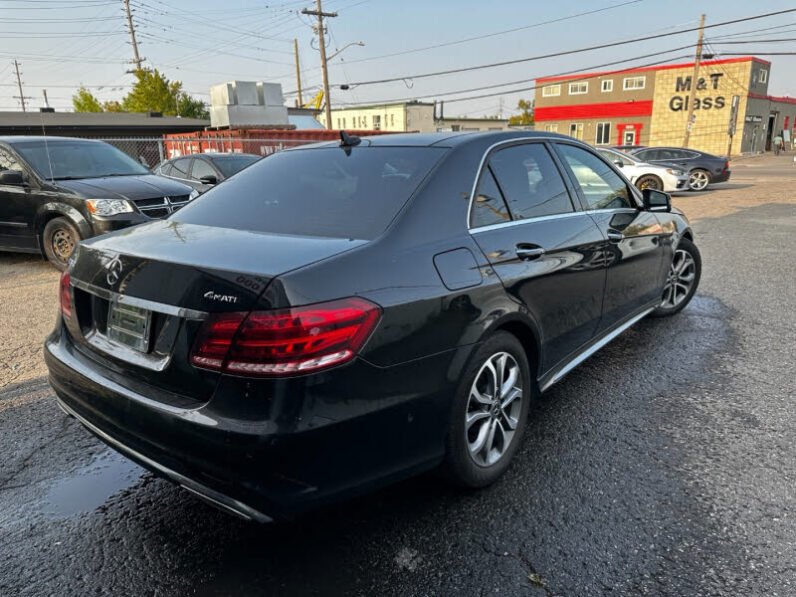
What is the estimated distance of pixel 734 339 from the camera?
177 inches

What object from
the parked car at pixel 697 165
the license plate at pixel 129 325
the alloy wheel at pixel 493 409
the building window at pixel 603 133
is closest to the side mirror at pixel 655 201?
the alloy wheel at pixel 493 409

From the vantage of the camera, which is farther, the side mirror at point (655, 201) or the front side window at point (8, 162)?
the front side window at point (8, 162)

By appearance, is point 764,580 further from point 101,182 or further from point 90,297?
point 101,182

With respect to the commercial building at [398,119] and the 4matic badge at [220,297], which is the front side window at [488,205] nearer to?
the 4matic badge at [220,297]

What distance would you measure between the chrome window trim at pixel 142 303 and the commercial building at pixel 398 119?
168 ft

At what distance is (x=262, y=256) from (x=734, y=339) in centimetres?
411

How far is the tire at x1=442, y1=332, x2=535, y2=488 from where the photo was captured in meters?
2.32

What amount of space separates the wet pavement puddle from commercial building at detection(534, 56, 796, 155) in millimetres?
45196

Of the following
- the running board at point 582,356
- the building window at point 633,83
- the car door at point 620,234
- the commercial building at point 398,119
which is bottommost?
the running board at point 582,356

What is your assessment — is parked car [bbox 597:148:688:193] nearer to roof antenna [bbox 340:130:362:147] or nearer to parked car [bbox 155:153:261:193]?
parked car [bbox 155:153:261:193]

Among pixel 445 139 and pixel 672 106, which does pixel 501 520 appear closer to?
pixel 445 139

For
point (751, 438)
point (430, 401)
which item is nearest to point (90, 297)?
point (430, 401)

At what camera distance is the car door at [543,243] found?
2.62 metres

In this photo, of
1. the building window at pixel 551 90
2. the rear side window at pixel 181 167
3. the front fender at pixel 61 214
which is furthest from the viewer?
the building window at pixel 551 90
